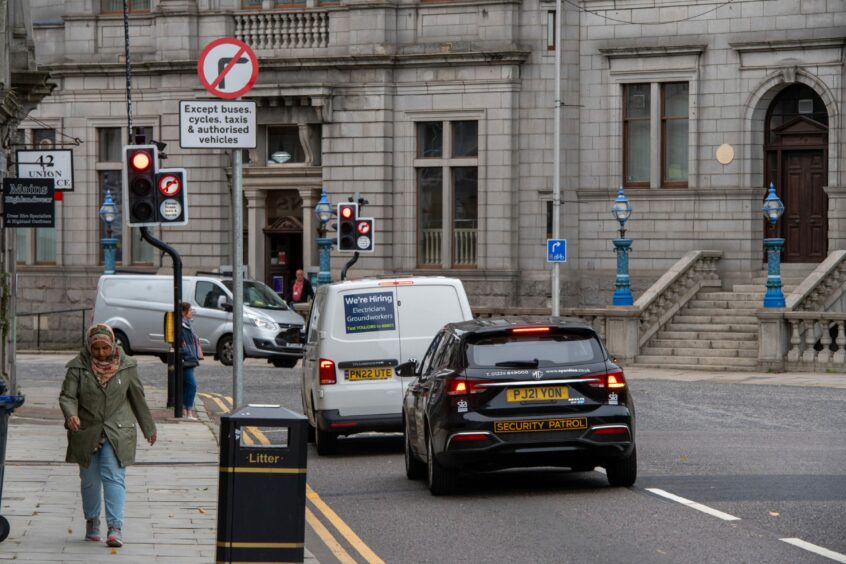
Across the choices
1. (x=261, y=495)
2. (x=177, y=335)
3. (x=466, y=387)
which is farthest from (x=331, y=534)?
(x=177, y=335)

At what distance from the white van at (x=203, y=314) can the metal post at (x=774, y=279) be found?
938 centimetres

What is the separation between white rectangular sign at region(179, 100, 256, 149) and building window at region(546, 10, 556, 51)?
85.1 ft

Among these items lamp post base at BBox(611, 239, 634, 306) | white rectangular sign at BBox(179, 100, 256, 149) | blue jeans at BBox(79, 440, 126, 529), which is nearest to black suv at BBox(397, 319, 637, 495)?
white rectangular sign at BBox(179, 100, 256, 149)

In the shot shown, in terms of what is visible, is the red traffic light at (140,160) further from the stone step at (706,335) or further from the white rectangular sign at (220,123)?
the stone step at (706,335)

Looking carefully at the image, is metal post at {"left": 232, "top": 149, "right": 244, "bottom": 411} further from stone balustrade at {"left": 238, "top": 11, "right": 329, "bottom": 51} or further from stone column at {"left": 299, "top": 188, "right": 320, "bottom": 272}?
stone balustrade at {"left": 238, "top": 11, "right": 329, "bottom": 51}

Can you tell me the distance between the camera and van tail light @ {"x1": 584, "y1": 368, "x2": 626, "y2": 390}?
46.4 feet

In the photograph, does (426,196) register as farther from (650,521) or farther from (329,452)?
(650,521)

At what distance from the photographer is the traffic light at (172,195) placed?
68.4 ft

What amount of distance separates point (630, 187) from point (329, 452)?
70.4 ft

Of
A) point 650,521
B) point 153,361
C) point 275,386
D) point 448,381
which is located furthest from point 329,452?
point 153,361

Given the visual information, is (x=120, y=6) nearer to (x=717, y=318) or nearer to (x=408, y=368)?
(x=717, y=318)

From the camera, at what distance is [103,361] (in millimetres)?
11750

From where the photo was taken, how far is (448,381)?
14227mm

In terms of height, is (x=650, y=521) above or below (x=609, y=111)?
below
